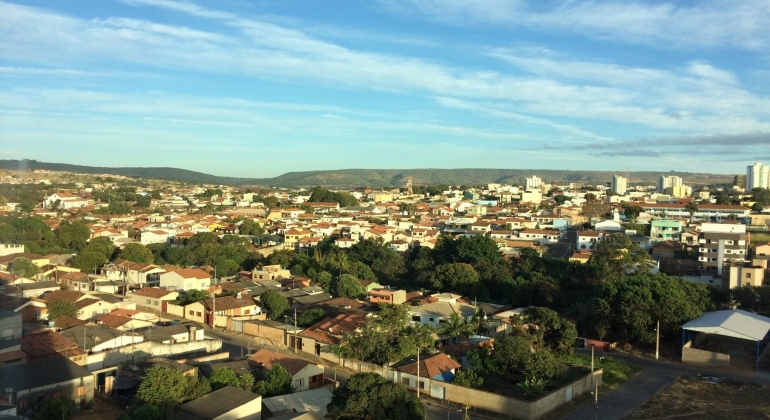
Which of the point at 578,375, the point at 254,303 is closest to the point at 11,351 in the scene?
the point at 254,303

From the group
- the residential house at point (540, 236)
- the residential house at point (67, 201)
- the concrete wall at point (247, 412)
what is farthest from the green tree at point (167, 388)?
the residential house at point (67, 201)

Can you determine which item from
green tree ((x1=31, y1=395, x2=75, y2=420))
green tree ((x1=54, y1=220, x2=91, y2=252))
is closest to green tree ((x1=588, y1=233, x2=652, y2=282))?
green tree ((x1=31, y1=395, x2=75, y2=420))

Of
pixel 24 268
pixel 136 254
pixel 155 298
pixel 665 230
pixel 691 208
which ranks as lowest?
pixel 155 298

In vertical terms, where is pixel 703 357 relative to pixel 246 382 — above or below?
below

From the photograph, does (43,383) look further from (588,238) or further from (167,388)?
(588,238)

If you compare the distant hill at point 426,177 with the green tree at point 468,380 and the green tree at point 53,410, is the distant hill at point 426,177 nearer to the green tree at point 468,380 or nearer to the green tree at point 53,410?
the green tree at point 468,380

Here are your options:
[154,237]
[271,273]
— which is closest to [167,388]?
[271,273]

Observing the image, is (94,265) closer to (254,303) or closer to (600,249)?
(254,303)
